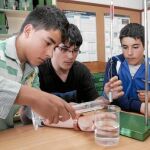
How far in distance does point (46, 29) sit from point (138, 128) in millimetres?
599

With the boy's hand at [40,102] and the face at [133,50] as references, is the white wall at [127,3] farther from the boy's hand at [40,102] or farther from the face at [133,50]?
the boy's hand at [40,102]

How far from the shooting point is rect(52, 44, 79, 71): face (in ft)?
5.58

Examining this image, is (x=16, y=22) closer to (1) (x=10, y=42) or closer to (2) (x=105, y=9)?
(2) (x=105, y=9)

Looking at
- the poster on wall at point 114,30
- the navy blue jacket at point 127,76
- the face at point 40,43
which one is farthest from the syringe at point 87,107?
the poster on wall at point 114,30

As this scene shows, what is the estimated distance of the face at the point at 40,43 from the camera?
1.12m

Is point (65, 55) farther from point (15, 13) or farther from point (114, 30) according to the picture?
point (114, 30)

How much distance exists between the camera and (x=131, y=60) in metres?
1.83

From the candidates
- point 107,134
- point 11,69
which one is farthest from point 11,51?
point 107,134

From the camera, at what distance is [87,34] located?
11.0ft

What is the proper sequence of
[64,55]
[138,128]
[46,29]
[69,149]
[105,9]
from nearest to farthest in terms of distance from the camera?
1. [69,149]
2. [138,128]
3. [46,29]
4. [64,55]
5. [105,9]

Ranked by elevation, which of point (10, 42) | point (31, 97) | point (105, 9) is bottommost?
point (31, 97)

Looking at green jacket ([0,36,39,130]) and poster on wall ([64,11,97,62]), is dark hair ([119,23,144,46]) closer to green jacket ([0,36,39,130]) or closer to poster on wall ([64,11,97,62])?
green jacket ([0,36,39,130])

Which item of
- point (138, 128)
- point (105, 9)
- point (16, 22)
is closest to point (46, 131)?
point (138, 128)

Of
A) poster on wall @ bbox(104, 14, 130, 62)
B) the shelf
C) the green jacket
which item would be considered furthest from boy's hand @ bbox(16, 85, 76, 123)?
poster on wall @ bbox(104, 14, 130, 62)
